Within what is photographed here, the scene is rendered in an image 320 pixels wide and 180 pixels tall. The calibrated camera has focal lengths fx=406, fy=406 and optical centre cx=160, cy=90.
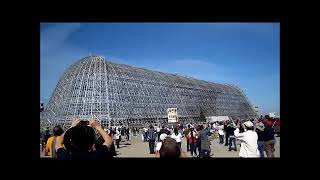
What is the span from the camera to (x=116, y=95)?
5691cm

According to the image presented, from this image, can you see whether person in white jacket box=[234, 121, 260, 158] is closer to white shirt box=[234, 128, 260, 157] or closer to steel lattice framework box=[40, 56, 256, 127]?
white shirt box=[234, 128, 260, 157]

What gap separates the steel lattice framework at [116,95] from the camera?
53969 millimetres

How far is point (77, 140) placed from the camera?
403cm

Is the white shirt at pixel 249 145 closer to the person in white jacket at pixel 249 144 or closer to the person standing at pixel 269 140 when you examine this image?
the person in white jacket at pixel 249 144

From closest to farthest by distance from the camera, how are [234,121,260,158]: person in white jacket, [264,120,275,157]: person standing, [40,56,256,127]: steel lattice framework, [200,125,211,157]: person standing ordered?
1. [234,121,260,158]: person in white jacket
2. [264,120,275,157]: person standing
3. [200,125,211,157]: person standing
4. [40,56,256,127]: steel lattice framework

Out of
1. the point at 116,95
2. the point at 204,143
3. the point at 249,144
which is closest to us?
the point at 249,144

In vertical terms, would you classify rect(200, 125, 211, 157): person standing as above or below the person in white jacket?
below

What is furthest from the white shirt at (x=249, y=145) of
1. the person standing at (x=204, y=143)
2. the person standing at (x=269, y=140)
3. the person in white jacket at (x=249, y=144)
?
the person standing at (x=204, y=143)

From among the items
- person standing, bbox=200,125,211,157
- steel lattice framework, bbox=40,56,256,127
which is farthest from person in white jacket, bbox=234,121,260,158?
steel lattice framework, bbox=40,56,256,127

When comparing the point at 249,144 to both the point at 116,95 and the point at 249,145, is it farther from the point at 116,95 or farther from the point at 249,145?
the point at 116,95

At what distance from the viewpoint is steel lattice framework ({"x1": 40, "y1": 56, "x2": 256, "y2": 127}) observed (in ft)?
177

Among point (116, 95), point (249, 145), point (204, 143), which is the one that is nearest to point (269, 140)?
point (204, 143)
